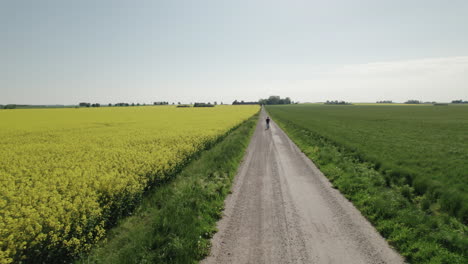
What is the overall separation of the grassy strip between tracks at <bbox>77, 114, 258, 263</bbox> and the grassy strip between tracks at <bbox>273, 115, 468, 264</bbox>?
5263 mm

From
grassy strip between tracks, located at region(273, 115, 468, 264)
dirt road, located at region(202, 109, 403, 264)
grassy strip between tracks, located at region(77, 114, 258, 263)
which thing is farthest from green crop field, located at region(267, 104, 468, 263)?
grassy strip between tracks, located at region(77, 114, 258, 263)

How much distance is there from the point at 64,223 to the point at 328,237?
7.27 metres

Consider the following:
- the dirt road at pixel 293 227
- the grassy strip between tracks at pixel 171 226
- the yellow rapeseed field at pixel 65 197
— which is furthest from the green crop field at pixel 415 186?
the yellow rapeseed field at pixel 65 197

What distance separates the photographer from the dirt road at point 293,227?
5.43 m

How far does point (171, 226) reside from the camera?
6395 millimetres

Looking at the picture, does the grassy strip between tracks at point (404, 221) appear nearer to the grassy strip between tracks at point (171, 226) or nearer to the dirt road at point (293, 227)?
the dirt road at point (293, 227)

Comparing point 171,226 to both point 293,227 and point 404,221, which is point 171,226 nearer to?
point 293,227

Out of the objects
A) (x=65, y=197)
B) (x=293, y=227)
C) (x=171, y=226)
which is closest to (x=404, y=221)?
(x=293, y=227)

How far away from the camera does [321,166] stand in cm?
1329

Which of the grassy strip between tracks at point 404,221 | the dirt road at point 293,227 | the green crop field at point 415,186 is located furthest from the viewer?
the green crop field at point 415,186

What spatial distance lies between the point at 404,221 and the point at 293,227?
11.3ft

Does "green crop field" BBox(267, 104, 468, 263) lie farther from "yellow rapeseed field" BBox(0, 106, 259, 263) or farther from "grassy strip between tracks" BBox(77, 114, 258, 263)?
"yellow rapeseed field" BBox(0, 106, 259, 263)

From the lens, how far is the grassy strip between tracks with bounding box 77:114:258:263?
5340 millimetres

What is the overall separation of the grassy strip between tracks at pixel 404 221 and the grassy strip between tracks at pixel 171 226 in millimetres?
5263
